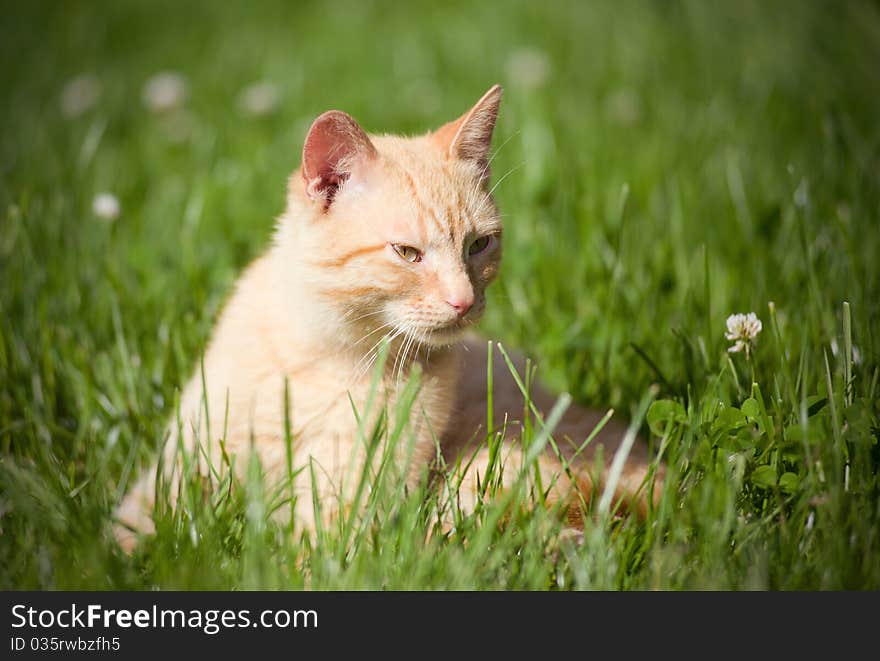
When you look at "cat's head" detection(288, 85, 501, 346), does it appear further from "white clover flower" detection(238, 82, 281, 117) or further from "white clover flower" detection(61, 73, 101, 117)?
"white clover flower" detection(61, 73, 101, 117)

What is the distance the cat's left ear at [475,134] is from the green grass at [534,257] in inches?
24.0

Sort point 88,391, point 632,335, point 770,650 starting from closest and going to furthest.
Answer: point 770,650 < point 88,391 < point 632,335

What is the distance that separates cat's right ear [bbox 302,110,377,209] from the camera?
5.72 ft

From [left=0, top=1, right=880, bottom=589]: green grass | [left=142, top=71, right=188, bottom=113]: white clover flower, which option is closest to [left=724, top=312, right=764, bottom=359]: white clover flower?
[left=0, top=1, right=880, bottom=589]: green grass

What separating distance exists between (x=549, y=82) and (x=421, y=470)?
334 cm

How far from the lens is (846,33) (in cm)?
351

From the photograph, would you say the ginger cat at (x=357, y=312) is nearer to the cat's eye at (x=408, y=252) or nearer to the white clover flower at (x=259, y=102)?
the cat's eye at (x=408, y=252)

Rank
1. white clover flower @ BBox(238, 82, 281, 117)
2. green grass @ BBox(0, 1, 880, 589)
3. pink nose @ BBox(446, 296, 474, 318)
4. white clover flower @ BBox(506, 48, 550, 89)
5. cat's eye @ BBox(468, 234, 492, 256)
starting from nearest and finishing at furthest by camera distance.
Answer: green grass @ BBox(0, 1, 880, 589) → pink nose @ BBox(446, 296, 474, 318) → cat's eye @ BBox(468, 234, 492, 256) → white clover flower @ BBox(238, 82, 281, 117) → white clover flower @ BBox(506, 48, 550, 89)

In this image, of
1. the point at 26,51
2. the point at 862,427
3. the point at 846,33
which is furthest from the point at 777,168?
the point at 26,51

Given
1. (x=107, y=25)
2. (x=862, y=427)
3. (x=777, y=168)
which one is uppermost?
(x=107, y=25)

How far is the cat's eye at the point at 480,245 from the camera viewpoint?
1.92 metres

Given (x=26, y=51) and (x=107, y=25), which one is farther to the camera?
(x=107, y=25)

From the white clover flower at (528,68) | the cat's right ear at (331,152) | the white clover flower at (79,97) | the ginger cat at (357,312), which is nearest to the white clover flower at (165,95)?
the white clover flower at (79,97)

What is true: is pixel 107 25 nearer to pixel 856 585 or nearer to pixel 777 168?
pixel 777 168
